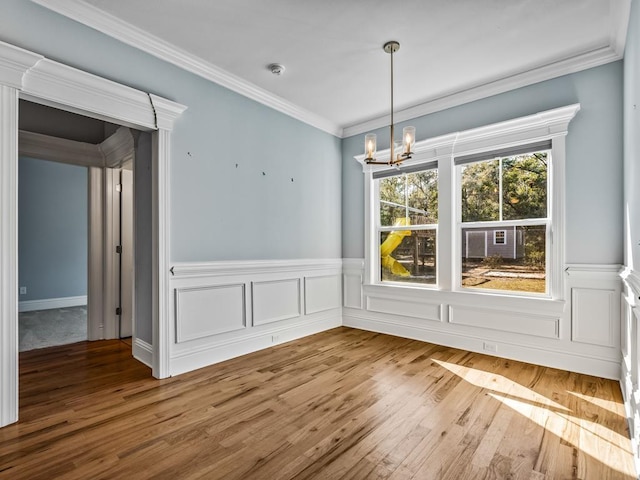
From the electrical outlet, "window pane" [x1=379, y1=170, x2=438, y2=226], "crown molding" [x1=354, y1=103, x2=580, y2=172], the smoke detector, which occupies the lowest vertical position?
the electrical outlet

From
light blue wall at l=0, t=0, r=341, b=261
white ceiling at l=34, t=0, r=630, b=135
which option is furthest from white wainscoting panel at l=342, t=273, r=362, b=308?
white ceiling at l=34, t=0, r=630, b=135

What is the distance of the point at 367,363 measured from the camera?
11.0 feet

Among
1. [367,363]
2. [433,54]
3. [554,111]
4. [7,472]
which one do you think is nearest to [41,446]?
[7,472]

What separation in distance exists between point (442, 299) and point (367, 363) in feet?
4.12

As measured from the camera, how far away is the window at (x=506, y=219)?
3.42 metres

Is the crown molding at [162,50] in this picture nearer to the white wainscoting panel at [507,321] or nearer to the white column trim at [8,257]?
the white column trim at [8,257]

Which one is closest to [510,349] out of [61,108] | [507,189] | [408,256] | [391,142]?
[408,256]

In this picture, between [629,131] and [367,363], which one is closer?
[629,131]

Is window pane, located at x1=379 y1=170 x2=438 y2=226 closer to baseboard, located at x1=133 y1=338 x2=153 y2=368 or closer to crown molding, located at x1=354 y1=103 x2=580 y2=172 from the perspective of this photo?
crown molding, located at x1=354 y1=103 x2=580 y2=172

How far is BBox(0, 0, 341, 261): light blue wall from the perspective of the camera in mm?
2504

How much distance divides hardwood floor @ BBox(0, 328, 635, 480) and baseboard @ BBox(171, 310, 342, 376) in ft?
0.39

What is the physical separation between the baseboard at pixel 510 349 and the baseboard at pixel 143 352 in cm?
259

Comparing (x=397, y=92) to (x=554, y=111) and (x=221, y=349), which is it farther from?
(x=221, y=349)

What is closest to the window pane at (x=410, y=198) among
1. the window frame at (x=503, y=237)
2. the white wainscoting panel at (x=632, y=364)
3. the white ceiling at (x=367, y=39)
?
the window frame at (x=503, y=237)
